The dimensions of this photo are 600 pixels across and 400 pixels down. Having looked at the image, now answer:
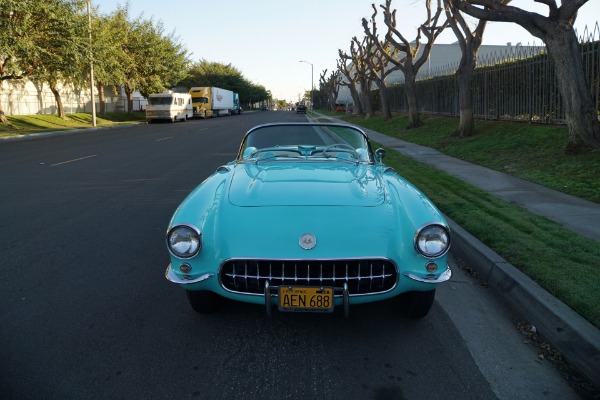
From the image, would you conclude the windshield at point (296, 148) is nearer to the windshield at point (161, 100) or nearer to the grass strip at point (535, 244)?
the grass strip at point (535, 244)

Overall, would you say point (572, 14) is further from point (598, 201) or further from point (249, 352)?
point (249, 352)

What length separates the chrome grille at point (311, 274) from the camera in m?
3.04

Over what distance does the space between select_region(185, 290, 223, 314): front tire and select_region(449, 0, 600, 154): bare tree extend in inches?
347

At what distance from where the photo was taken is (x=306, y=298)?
9.74ft

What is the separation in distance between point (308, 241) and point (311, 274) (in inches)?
7.8

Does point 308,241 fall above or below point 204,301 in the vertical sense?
above

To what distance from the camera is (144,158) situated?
45.0 ft

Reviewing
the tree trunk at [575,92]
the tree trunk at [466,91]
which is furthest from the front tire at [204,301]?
the tree trunk at [466,91]

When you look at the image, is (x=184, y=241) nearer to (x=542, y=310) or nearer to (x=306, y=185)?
(x=306, y=185)

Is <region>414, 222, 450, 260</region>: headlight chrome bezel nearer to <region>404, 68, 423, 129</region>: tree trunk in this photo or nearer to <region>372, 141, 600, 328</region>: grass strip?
<region>372, 141, 600, 328</region>: grass strip

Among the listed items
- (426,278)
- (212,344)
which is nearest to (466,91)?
(426,278)

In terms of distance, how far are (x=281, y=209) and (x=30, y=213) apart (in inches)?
195

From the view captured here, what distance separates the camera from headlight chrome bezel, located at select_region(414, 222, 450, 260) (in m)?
3.14

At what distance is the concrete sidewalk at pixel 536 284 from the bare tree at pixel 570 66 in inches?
74.8
